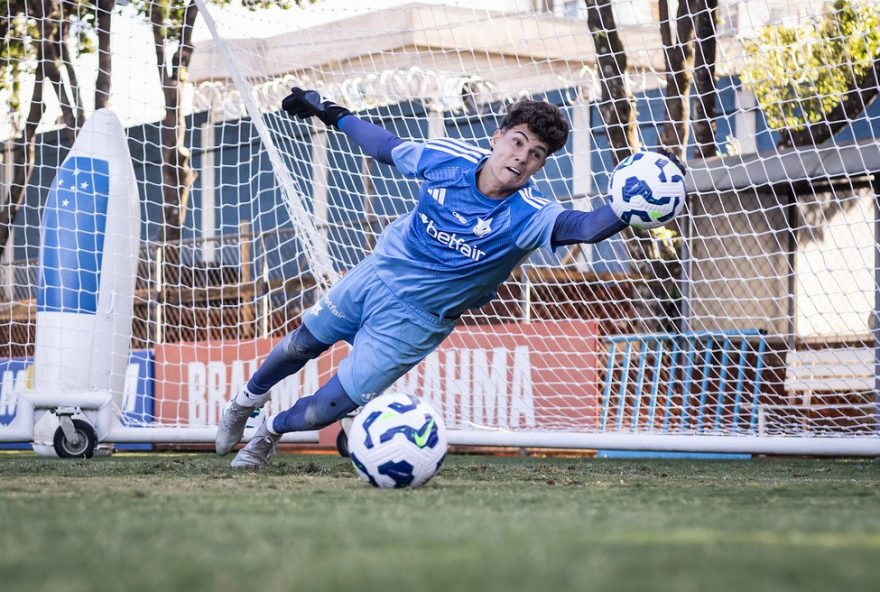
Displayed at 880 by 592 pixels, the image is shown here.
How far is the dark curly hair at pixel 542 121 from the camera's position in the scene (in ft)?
Answer: 14.6

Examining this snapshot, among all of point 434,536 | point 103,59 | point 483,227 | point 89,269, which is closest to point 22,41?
point 103,59

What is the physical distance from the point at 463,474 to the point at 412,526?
245 cm

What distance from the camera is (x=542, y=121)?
4430 mm

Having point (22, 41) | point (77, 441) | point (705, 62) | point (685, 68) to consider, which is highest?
point (22, 41)

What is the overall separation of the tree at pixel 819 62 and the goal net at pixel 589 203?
0.03 m

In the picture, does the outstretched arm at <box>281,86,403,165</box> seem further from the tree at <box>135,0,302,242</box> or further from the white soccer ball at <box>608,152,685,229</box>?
the tree at <box>135,0,302,242</box>

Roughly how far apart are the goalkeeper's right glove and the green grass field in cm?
166

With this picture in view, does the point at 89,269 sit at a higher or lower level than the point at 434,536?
higher

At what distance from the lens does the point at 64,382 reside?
686cm

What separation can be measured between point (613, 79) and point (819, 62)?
4.33 feet

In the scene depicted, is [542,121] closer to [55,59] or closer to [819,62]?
[819,62]

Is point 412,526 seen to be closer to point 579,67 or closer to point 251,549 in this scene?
point 251,549

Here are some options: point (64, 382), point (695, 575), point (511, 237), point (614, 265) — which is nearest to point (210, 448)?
point (64, 382)

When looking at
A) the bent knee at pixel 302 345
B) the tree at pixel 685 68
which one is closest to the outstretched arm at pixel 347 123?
Result: the bent knee at pixel 302 345
